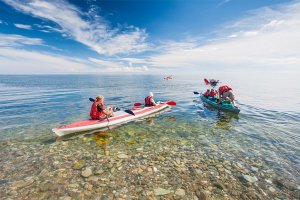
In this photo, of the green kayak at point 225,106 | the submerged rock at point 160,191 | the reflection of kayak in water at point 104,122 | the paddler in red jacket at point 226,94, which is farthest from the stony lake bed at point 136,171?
the paddler in red jacket at point 226,94

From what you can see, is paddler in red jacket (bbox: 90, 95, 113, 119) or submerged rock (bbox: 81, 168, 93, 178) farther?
paddler in red jacket (bbox: 90, 95, 113, 119)

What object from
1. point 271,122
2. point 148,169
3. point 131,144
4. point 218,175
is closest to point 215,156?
point 218,175

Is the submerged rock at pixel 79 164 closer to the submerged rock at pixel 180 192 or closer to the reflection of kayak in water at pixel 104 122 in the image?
the reflection of kayak in water at pixel 104 122

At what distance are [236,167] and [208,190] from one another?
107 inches

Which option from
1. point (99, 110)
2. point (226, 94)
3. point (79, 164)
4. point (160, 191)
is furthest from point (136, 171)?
point (226, 94)

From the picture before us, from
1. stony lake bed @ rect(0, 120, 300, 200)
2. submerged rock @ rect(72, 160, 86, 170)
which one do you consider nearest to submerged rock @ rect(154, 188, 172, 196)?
stony lake bed @ rect(0, 120, 300, 200)

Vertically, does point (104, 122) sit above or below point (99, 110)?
below

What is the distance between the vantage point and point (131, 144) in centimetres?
1157

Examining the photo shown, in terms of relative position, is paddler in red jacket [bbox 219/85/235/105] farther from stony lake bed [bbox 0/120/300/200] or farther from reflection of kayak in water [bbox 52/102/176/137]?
stony lake bed [bbox 0/120/300/200]

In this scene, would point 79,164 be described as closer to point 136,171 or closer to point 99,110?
point 136,171

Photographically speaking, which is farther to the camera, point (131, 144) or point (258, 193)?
point (131, 144)

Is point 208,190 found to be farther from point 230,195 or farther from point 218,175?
point 218,175

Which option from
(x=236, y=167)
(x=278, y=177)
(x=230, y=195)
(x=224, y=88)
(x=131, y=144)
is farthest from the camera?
(x=224, y=88)

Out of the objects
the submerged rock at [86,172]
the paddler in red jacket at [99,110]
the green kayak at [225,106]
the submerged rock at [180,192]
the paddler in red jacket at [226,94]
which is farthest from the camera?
the paddler in red jacket at [226,94]
